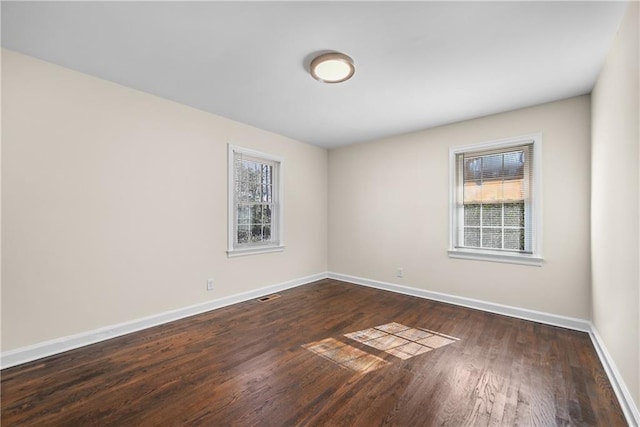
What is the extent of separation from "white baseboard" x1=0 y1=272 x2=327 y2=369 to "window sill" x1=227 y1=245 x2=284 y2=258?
565 mm

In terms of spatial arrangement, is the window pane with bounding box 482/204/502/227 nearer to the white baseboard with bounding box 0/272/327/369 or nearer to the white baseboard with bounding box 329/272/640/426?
the white baseboard with bounding box 329/272/640/426

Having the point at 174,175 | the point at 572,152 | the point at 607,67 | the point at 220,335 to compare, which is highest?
the point at 607,67

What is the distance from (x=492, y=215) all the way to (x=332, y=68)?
2782 millimetres

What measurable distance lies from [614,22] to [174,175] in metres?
4.04

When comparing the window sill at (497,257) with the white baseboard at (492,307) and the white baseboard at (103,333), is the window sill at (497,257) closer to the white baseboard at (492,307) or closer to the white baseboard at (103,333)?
the white baseboard at (492,307)

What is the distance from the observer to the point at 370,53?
218 cm

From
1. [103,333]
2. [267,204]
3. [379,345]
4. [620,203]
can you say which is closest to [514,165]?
[620,203]

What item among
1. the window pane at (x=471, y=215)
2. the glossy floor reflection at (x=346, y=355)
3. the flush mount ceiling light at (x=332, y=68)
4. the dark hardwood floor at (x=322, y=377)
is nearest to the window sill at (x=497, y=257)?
the window pane at (x=471, y=215)

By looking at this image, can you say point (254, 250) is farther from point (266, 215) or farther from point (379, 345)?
point (379, 345)

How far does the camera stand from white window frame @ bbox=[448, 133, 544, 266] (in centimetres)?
313

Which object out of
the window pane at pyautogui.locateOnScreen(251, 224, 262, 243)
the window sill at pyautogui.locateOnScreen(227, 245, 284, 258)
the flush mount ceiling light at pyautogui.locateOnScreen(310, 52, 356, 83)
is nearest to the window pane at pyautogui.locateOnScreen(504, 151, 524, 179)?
the flush mount ceiling light at pyautogui.locateOnScreen(310, 52, 356, 83)

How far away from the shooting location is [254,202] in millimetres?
4105

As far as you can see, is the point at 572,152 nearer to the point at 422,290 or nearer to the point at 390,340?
the point at 422,290

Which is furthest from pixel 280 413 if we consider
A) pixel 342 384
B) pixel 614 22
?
pixel 614 22
